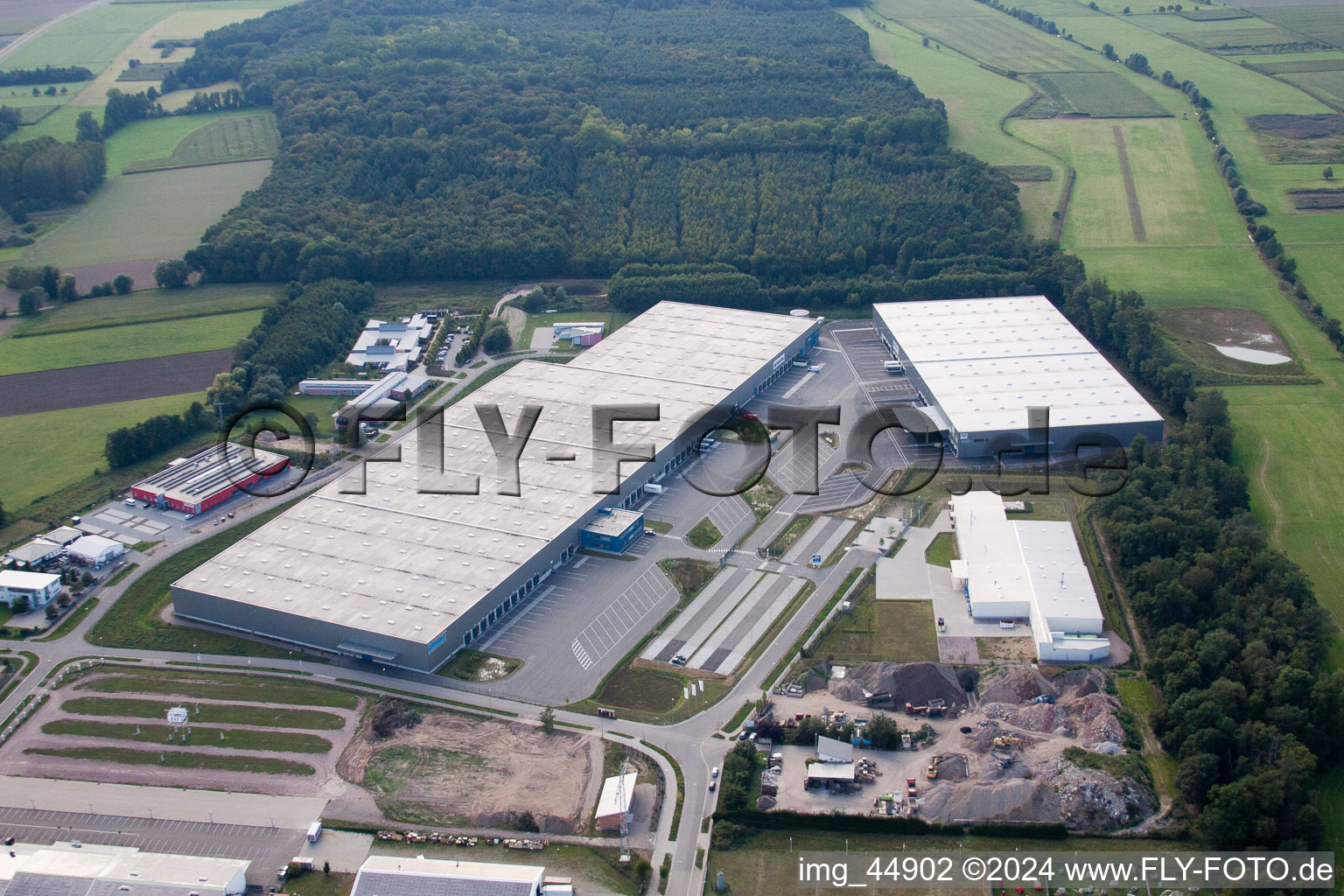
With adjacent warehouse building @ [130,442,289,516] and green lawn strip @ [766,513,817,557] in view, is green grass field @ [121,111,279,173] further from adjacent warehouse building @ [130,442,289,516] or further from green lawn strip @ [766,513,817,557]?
green lawn strip @ [766,513,817,557]

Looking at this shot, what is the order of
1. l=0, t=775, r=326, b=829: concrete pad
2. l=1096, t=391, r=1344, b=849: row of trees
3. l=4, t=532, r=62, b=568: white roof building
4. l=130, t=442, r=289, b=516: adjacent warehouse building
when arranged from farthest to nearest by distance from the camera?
l=130, t=442, r=289, b=516: adjacent warehouse building < l=4, t=532, r=62, b=568: white roof building < l=0, t=775, r=326, b=829: concrete pad < l=1096, t=391, r=1344, b=849: row of trees

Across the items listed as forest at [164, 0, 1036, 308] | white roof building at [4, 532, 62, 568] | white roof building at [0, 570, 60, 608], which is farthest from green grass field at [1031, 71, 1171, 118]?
white roof building at [0, 570, 60, 608]

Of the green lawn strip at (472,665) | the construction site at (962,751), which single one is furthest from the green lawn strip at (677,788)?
the green lawn strip at (472,665)

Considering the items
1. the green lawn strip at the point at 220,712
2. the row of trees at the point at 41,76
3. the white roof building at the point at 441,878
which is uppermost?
the row of trees at the point at 41,76

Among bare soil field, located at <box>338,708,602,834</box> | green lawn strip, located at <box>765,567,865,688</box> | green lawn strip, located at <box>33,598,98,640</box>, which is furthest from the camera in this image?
green lawn strip, located at <box>33,598,98,640</box>

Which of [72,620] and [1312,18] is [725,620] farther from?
[1312,18]

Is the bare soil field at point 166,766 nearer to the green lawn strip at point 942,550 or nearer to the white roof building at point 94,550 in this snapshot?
the white roof building at point 94,550
